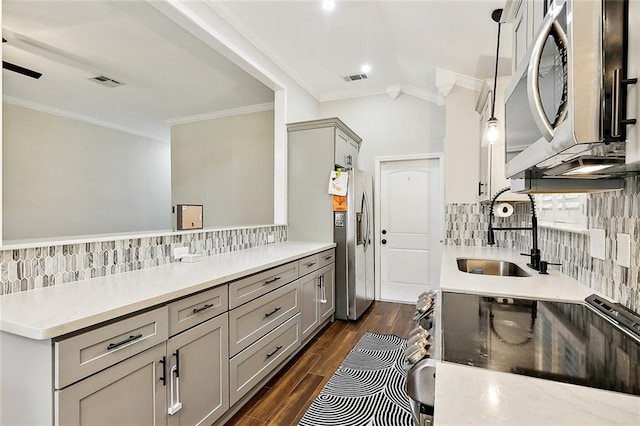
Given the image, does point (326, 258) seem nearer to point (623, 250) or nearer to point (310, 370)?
point (310, 370)

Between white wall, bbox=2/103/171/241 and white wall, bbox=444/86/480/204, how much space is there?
555cm

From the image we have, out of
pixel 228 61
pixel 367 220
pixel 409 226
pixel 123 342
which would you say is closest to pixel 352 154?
pixel 367 220

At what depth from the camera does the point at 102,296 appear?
141 cm

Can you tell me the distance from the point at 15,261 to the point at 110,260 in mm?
459

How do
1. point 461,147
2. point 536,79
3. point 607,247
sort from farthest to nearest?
1. point 461,147
2. point 607,247
3. point 536,79

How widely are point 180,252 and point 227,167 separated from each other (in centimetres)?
292

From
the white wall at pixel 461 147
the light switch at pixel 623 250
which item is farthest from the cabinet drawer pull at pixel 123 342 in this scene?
the white wall at pixel 461 147

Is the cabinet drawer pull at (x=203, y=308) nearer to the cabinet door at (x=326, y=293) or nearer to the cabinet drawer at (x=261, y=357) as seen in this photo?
the cabinet drawer at (x=261, y=357)

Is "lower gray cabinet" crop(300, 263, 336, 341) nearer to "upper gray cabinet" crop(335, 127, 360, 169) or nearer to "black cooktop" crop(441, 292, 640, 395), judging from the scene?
"upper gray cabinet" crop(335, 127, 360, 169)

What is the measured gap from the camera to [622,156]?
0.73 m

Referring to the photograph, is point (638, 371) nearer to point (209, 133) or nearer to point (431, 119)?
point (431, 119)

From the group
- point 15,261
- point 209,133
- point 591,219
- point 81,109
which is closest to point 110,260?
point 15,261

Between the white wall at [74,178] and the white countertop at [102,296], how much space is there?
3.86 metres

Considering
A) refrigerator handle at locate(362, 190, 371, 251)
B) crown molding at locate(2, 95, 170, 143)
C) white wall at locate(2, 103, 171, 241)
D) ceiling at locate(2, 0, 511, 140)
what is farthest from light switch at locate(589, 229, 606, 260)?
crown molding at locate(2, 95, 170, 143)
